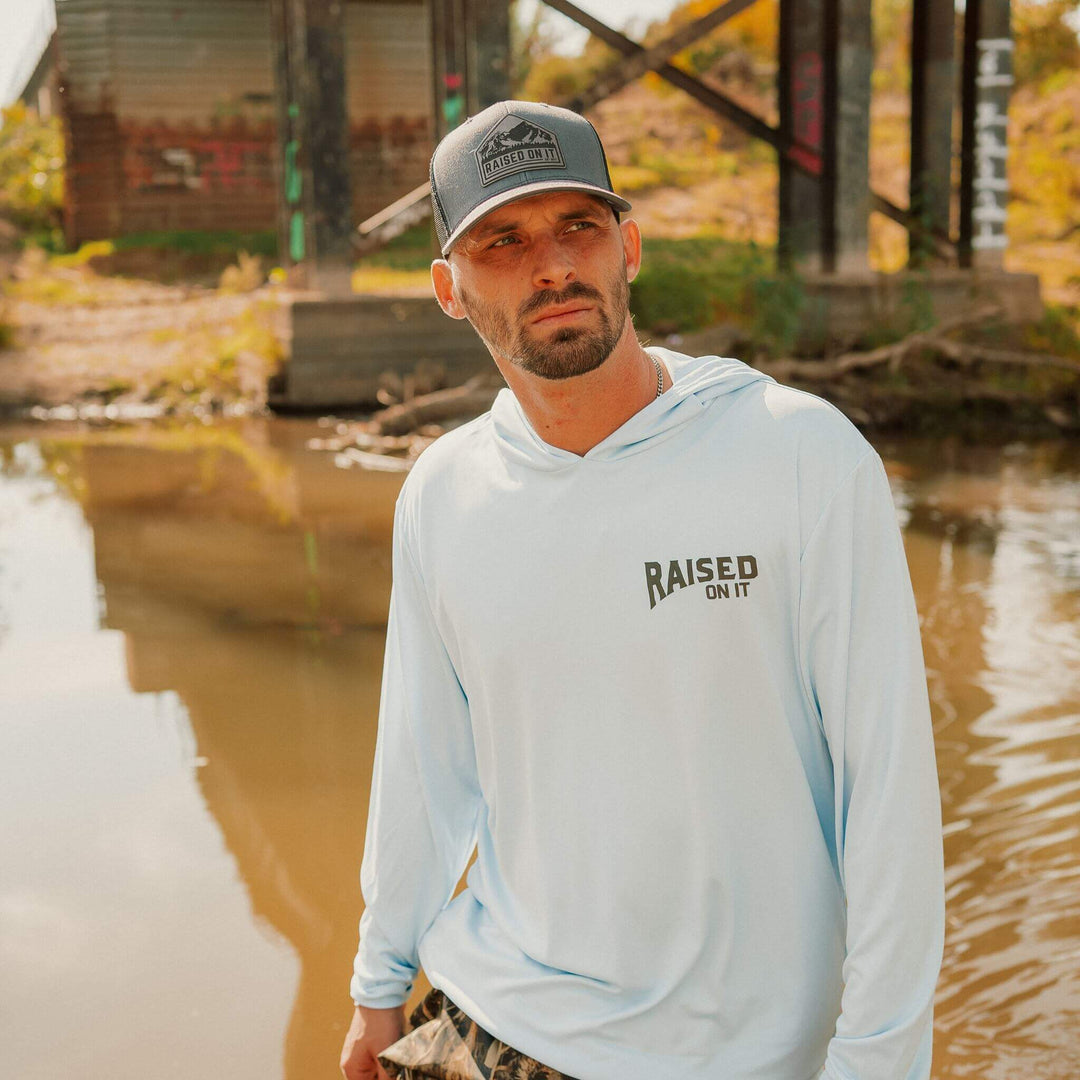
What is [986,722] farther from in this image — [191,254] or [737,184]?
[737,184]

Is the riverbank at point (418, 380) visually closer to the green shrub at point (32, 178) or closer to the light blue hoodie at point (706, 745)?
the green shrub at point (32, 178)

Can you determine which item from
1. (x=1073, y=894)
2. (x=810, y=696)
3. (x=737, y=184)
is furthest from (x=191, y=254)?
(x=810, y=696)

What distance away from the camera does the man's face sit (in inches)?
64.4

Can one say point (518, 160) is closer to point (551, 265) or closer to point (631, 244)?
point (551, 265)

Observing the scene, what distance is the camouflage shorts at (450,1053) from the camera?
161 cm

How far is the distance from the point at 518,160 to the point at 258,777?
3080 millimetres

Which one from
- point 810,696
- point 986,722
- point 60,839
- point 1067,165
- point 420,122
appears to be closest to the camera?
point 810,696

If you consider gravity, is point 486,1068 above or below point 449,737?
below

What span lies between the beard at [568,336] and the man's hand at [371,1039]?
89 centimetres

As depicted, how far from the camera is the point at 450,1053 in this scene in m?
1.69

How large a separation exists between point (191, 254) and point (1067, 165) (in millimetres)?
16578

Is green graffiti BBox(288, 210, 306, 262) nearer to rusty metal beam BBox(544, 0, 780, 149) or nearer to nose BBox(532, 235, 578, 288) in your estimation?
rusty metal beam BBox(544, 0, 780, 149)

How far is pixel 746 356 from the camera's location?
11.9 m

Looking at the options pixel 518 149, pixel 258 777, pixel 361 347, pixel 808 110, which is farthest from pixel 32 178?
pixel 518 149
